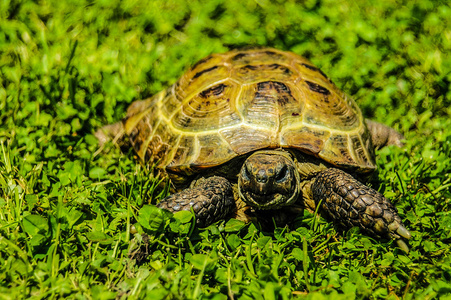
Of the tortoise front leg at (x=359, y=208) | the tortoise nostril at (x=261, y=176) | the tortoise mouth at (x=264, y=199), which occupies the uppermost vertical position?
the tortoise nostril at (x=261, y=176)

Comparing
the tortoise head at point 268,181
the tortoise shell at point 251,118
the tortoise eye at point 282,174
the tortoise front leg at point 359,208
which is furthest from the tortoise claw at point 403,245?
the tortoise eye at point 282,174

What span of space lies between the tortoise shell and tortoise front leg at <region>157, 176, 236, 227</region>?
0.59ft

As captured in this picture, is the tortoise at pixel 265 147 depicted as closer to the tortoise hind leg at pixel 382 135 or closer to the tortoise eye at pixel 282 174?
the tortoise eye at pixel 282 174

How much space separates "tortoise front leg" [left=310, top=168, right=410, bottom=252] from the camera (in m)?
2.74

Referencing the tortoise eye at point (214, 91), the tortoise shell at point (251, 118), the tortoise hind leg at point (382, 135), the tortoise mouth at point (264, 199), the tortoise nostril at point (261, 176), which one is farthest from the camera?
the tortoise hind leg at point (382, 135)

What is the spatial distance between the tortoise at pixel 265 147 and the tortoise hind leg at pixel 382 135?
38cm

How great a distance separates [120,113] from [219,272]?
2.30 meters

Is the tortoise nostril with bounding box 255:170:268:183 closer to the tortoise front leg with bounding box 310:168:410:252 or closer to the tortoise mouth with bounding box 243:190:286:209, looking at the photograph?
the tortoise mouth with bounding box 243:190:286:209

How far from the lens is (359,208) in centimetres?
277

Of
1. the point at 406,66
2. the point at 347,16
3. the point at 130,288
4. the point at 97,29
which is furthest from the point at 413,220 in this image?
the point at 97,29

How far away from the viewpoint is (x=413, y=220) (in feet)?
9.91

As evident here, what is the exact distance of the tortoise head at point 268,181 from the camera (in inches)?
105

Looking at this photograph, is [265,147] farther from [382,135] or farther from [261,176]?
[382,135]

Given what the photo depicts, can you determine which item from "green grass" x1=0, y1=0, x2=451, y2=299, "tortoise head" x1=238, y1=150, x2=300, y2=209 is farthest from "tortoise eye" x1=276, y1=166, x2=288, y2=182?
"green grass" x1=0, y1=0, x2=451, y2=299
